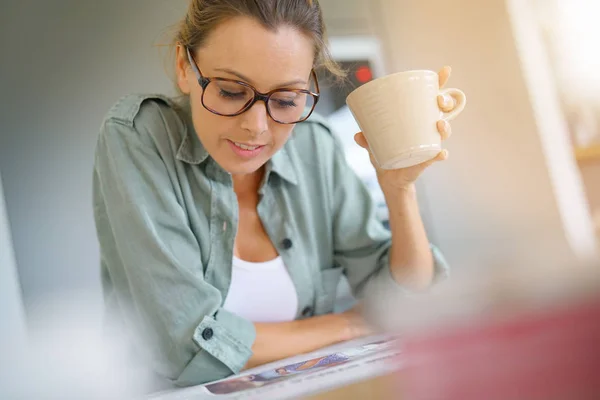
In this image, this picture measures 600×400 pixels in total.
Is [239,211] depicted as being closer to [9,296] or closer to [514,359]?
[9,296]

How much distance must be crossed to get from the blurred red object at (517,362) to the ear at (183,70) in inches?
12.2

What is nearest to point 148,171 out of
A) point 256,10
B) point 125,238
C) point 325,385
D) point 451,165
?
point 125,238

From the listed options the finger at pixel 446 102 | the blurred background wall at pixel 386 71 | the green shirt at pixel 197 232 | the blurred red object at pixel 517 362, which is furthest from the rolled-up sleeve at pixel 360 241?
the blurred red object at pixel 517 362

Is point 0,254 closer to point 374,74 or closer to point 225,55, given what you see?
point 225,55

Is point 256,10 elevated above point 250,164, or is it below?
above

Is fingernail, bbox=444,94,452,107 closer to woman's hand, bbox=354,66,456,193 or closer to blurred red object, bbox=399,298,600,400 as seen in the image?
woman's hand, bbox=354,66,456,193

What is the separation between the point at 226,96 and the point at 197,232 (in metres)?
0.13

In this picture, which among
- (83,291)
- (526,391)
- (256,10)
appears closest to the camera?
(526,391)

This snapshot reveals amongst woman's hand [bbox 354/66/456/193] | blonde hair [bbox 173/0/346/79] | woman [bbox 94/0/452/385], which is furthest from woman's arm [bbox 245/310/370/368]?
blonde hair [bbox 173/0/346/79]

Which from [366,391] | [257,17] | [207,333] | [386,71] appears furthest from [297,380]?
[386,71]

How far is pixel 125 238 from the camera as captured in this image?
39 centimetres

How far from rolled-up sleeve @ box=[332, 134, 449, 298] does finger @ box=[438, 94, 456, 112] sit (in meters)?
0.21

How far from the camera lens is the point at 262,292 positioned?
0.46m

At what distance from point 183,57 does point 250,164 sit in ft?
0.35
